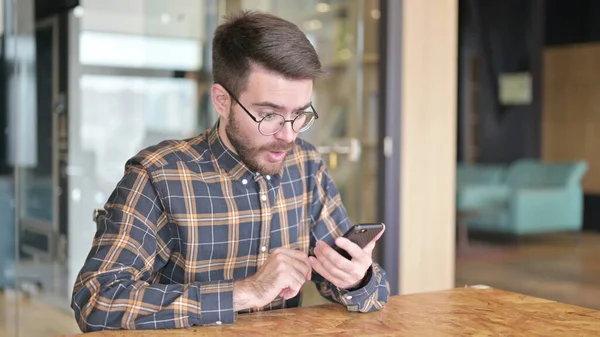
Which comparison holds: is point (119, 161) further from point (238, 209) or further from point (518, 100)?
point (518, 100)

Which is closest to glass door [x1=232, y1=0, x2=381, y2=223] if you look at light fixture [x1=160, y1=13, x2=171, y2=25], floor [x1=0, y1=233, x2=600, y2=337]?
floor [x1=0, y1=233, x2=600, y2=337]

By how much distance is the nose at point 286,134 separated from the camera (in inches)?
71.4

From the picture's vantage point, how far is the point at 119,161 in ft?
12.0

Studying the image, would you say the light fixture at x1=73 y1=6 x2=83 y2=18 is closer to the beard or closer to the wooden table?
Result: the beard

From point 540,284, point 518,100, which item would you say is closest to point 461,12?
point 518,100

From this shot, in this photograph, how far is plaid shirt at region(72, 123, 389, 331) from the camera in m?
1.60

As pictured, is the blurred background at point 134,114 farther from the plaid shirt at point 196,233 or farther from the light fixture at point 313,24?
the plaid shirt at point 196,233

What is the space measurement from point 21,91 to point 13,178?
0.39 meters

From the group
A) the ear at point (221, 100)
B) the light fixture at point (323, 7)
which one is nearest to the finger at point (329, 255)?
the ear at point (221, 100)

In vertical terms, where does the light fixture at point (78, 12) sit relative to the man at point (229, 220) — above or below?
above

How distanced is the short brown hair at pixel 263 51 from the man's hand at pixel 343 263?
413 millimetres

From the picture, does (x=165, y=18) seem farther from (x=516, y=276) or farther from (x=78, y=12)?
(x=516, y=276)

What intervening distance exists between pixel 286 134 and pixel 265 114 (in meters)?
0.07

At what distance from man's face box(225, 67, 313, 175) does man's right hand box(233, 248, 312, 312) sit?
11.1 inches
